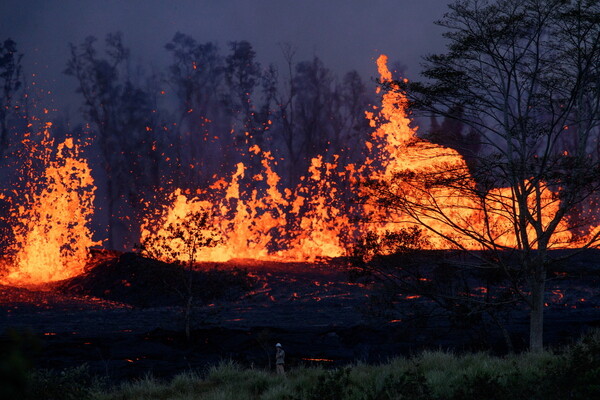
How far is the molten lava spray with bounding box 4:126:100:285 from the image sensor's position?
38688mm

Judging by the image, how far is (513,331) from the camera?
21.0 metres

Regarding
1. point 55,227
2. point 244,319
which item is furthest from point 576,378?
point 55,227

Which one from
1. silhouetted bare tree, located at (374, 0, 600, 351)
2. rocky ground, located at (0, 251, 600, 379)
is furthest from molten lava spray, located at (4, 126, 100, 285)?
silhouetted bare tree, located at (374, 0, 600, 351)

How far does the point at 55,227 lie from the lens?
38938 millimetres

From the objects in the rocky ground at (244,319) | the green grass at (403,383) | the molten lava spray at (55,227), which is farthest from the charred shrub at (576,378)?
the molten lava spray at (55,227)

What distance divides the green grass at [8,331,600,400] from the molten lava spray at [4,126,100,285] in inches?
1093

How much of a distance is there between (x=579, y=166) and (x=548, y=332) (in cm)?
749

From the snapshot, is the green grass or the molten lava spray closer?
the green grass

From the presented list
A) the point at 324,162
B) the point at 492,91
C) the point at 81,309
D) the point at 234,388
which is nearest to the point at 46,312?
the point at 81,309

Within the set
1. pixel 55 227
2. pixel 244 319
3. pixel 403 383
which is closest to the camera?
pixel 403 383

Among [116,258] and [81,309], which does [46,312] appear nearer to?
[81,309]

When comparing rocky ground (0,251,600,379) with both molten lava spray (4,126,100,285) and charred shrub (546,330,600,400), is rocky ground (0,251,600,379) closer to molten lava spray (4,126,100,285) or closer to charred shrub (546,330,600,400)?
molten lava spray (4,126,100,285)

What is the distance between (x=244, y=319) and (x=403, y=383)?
1563cm

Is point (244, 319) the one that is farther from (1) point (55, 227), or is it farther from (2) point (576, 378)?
(1) point (55, 227)
